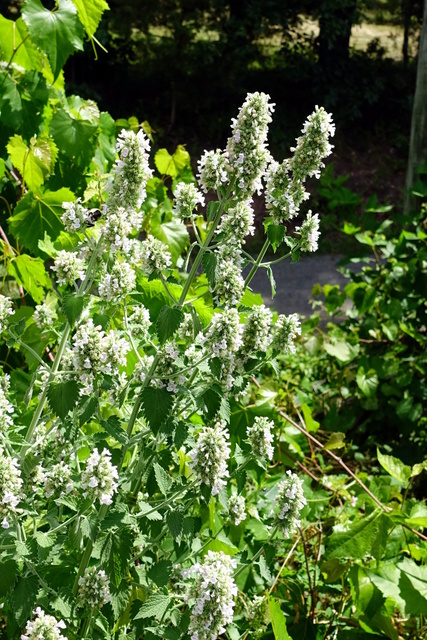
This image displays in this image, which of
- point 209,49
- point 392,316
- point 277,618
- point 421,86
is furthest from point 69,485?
point 209,49

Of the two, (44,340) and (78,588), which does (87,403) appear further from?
(44,340)

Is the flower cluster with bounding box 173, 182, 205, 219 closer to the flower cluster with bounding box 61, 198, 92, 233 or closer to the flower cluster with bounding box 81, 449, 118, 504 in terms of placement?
the flower cluster with bounding box 61, 198, 92, 233

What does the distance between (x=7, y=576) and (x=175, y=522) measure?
1.28ft

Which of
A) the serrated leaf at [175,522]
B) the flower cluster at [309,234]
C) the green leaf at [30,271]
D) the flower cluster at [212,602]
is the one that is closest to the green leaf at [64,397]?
the serrated leaf at [175,522]

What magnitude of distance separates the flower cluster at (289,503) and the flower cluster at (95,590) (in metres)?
0.48

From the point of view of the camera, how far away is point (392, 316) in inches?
169

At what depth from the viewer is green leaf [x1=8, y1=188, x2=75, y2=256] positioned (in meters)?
2.71

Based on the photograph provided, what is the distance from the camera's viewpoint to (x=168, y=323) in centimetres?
184

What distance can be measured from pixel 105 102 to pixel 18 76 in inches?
397

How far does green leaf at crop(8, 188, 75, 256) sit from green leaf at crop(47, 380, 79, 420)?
995mm

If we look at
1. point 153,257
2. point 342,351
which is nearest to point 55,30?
point 153,257

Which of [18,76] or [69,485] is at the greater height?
[18,76]

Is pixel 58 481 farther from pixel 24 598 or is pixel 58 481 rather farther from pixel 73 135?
pixel 73 135

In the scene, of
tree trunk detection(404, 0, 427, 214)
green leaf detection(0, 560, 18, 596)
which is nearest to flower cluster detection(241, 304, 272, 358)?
green leaf detection(0, 560, 18, 596)
